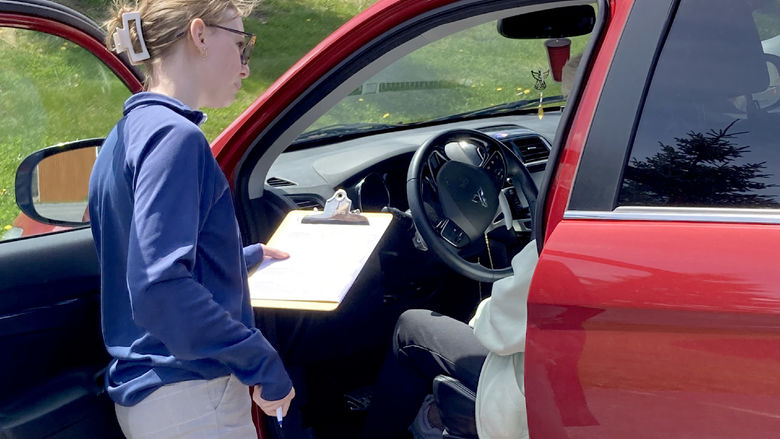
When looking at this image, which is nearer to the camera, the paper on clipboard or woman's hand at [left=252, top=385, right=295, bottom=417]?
woman's hand at [left=252, top=385, right=295, bottom=417]

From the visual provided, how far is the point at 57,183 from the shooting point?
270 centimetres

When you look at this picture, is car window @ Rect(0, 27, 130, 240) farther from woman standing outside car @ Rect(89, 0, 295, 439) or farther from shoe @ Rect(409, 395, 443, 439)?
shoe @ Rect(409, 395, 443, 439)

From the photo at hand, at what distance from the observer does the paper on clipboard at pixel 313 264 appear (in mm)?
2232

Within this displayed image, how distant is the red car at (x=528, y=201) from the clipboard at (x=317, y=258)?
19 cm

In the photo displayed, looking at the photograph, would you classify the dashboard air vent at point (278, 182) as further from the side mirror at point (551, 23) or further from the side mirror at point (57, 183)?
the side mirror at point (551, 23)

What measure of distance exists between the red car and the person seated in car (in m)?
0.17

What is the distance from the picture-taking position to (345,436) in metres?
3.25

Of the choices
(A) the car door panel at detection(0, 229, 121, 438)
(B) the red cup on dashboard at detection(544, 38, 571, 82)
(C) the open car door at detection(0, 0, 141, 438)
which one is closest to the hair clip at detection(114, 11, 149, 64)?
(C) the open car door at detection(0, 0, 141, 438)

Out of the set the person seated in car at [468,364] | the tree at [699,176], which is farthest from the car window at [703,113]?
the person seated in car at [468,364]

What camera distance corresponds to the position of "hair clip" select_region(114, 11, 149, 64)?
200 centimetres

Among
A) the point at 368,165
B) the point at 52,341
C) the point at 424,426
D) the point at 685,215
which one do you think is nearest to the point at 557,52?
the point at 368,165

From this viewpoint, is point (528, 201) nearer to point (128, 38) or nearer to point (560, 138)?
point (560, 138)

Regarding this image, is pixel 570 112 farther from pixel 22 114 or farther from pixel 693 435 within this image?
pixel 22 114

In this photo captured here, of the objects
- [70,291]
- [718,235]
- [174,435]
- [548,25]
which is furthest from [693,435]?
[70,291]
